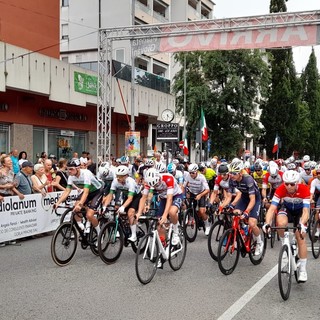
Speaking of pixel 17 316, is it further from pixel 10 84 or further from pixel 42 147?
pixel 42 147

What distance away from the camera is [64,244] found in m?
8.21

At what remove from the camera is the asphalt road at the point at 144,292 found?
18.3ft

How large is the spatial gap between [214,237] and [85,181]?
250 cm

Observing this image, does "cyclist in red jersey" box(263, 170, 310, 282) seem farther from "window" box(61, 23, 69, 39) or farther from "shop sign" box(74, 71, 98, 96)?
"window" box(61, 23, 69, 39)

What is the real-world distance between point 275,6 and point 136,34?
109ft

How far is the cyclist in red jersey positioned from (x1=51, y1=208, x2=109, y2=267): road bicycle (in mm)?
3298

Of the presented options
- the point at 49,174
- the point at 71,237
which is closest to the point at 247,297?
the point at 71,237

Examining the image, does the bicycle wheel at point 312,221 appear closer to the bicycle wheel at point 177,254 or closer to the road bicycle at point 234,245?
the road bicycle at point 234,245

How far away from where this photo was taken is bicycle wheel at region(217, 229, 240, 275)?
7.48 metres

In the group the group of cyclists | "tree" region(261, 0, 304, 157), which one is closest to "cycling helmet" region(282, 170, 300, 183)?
the group of cyclists

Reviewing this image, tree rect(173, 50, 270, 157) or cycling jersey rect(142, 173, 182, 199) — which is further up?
tree rect(173, 50, 270, 157)

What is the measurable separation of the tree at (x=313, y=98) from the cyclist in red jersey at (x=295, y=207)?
60.8 metres

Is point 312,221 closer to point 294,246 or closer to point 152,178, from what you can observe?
point 294,246

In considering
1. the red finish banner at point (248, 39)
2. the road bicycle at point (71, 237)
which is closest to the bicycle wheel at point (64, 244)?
the road bicycle at point (71, 237)
